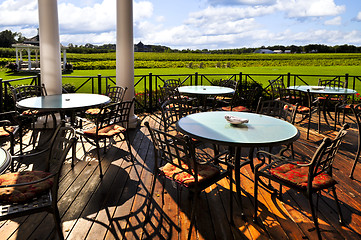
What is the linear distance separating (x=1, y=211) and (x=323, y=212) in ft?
7.72

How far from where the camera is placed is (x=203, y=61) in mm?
40375

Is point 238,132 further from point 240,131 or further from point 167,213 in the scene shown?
point 167,213

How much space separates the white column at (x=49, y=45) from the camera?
4621 millimetres

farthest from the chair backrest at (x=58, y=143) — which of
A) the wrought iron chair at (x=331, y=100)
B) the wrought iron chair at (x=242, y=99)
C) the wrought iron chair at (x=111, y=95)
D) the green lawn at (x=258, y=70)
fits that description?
the green lawn at (x=258, y=70)

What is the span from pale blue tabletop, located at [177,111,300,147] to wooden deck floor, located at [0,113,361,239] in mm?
655

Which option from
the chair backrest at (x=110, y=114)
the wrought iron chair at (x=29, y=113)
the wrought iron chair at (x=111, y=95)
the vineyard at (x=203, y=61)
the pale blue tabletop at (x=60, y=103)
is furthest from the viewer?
the vineyard at (x=203, y=61)

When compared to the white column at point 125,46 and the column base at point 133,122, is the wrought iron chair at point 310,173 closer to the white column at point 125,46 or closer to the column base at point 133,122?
the column base at point 133,122

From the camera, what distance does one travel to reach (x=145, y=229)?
2.11 metres

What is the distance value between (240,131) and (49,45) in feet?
12.8

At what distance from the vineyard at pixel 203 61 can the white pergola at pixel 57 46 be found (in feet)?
99.6

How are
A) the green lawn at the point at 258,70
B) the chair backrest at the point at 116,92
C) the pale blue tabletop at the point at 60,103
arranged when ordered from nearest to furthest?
the pale blue tabletop at the point at 60,103 < the chair backrest at the point at 116,92 < the green lawn at the point at 258,70

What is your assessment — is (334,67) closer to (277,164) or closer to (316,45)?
(316,45)

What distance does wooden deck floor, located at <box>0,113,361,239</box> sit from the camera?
2.06 meters

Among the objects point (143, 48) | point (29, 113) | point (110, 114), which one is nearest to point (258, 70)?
Answer: point (143, 48)
